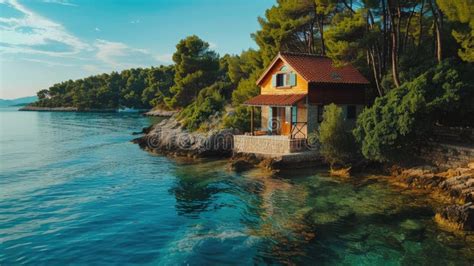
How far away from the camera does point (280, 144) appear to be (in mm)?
25312

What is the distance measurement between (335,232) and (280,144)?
476 inches

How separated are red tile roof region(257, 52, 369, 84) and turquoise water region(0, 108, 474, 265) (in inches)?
347

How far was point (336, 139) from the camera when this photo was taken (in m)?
23.2

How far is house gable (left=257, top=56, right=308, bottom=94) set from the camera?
28.5m

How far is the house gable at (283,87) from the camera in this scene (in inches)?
1123

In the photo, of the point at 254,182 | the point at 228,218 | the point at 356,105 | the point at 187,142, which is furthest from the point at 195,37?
the point at 228,218

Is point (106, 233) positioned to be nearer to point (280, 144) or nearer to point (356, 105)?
point (280, 144)

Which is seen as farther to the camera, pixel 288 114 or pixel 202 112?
pixel 202 112

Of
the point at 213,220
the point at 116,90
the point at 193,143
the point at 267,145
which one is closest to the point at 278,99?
the point at 267,145

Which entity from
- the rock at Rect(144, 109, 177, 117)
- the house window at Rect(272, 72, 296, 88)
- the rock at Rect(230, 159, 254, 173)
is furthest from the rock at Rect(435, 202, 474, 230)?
the rock at Rect(144, 109, 177, 117)

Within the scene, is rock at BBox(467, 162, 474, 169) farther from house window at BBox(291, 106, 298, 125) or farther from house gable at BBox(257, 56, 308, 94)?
house window at BBox(291, 106, 298, 125)

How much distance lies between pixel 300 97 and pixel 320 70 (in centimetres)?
368

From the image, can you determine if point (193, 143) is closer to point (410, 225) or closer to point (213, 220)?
point (213, 220)

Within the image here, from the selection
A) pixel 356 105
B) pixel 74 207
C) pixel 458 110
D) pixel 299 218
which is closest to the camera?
pixel 299 218
